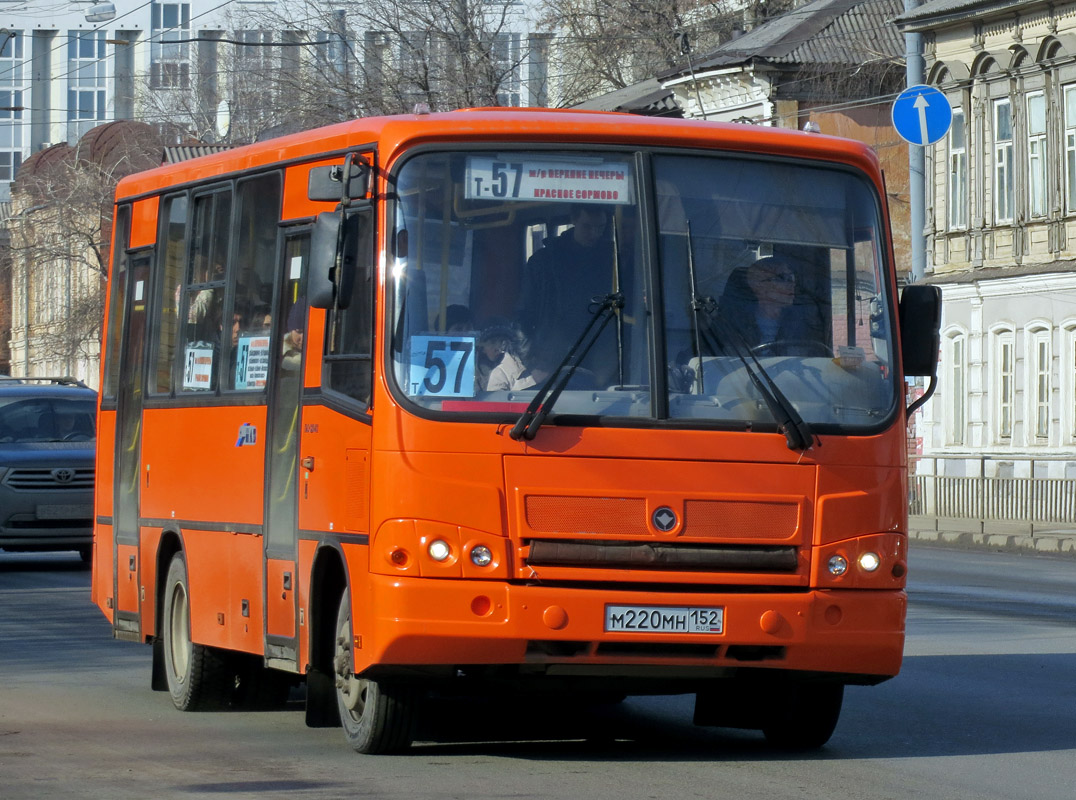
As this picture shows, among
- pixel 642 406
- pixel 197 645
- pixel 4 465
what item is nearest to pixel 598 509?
pixel 642 406

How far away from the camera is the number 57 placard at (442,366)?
9.02 metres

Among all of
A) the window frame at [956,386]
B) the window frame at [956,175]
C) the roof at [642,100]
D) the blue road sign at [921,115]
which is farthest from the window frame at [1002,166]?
the roof at [642,100]

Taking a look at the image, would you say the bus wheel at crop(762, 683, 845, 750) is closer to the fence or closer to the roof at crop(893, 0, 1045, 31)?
the fence

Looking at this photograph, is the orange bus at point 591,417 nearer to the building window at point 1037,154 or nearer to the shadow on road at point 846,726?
the shadow on road at point 846,726

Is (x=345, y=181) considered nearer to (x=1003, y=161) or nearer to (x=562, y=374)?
(x=562, y=374)

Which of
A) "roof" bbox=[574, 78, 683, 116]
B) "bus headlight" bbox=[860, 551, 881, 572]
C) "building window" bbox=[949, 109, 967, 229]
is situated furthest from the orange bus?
"roof" bbox=[574, 78, 683, 116]

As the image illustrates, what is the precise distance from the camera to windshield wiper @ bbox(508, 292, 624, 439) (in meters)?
8.91

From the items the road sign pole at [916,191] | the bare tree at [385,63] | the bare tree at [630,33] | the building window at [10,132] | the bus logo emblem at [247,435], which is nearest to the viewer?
the bus logo emblem at [247,435]

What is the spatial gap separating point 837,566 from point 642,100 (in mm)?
44706

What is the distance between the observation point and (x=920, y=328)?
9.82m

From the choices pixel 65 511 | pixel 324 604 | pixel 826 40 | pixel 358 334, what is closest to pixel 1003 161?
pixel 826 40

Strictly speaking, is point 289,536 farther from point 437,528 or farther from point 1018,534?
point 1018,534

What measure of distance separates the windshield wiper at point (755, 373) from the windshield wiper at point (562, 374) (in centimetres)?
34

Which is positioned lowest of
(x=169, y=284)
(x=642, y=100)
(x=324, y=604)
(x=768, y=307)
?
(x=324, y=604)
